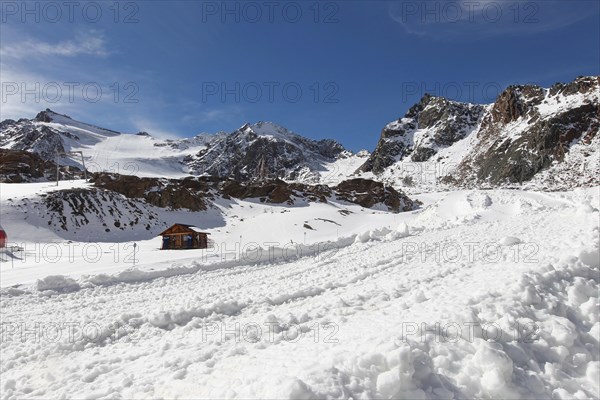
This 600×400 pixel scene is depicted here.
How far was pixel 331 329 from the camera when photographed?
6.35 metres

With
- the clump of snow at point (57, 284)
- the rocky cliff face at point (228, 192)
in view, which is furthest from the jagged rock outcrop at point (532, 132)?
the clump of snow at point (57, 284)

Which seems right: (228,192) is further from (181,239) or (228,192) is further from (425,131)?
(425,131)

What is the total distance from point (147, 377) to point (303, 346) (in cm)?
227

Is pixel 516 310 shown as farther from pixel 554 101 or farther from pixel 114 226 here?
pixel 554 101

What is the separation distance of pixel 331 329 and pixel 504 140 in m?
145

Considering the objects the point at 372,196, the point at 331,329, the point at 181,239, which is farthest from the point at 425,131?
Answer: the point at 331,329

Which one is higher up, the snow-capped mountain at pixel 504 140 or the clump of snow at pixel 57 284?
the snow-capped mountain at pixel 504 140

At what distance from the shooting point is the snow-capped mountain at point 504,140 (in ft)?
344

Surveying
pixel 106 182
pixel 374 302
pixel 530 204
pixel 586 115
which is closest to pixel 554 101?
pixel 586 115

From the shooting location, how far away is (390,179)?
14675 cm

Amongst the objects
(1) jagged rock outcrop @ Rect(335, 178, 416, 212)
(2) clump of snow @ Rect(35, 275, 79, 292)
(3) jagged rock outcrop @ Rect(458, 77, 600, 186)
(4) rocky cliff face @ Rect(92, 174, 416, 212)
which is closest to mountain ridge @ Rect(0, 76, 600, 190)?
(3) jagged rock outcrop @ Rect(458, 77, 600, 186)

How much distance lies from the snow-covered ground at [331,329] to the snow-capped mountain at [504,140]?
317 feet

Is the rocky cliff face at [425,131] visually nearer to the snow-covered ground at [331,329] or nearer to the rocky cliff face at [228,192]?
the rocky cliff face at [228,192]

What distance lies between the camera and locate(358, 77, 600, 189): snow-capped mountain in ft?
344
